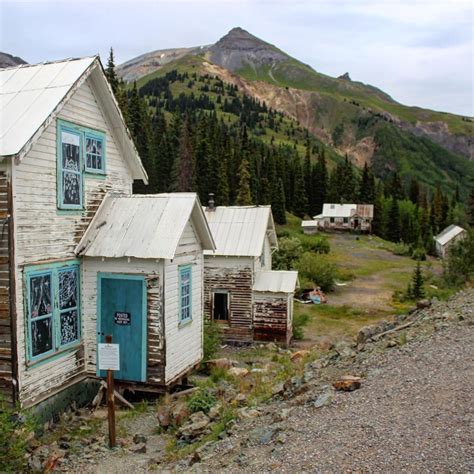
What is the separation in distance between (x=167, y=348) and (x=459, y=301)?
9752mm

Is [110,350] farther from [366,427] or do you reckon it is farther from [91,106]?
[91,106]

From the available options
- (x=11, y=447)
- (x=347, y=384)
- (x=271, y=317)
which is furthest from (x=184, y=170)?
(x=11, y=447)

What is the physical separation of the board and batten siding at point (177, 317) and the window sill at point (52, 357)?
85.6 inches

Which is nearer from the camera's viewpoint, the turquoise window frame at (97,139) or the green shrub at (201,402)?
the green shrub at (201,402)

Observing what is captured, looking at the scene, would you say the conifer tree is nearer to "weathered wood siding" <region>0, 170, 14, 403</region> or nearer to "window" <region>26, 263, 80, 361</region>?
"window" <region>26, 263, 80, 361</region>

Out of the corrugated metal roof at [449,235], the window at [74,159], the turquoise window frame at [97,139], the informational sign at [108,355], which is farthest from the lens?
the corrugated metal roof at [449,235]

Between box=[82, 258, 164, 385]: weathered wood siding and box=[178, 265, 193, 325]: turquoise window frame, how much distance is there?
1091 millimetres

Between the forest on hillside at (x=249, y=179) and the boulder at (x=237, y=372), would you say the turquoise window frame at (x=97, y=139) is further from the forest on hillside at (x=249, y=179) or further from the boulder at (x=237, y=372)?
the forest on hillside at (x=249, y=179)

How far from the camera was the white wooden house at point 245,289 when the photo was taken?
75.6ft

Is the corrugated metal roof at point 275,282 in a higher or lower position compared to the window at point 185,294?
lower

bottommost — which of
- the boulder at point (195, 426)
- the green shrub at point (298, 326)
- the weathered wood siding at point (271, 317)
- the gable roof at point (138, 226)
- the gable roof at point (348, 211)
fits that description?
the green shrub at point (298, 326)

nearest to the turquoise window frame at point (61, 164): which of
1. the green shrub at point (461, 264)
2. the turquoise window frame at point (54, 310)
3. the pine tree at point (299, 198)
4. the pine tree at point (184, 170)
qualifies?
the turquoise window frame at point (54, 310)

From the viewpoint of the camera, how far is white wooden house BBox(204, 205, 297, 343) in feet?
75.6

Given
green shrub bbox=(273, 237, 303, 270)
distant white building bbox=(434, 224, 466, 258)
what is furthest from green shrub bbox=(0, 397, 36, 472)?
distant white building bbox=(434, 224, 466, 258)
